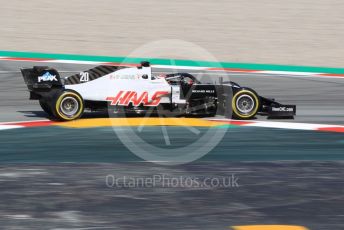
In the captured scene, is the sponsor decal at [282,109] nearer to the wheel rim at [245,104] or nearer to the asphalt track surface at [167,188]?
the wheel rim at [245,104]

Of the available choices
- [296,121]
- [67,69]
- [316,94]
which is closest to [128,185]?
[296,121]

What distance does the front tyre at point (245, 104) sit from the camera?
607 inches

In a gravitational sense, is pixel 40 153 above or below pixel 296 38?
below

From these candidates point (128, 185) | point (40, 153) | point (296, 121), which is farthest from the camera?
point (296, 121)

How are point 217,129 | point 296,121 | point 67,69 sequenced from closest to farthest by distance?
1. point 217,129
2. point 296,121
3. point 67,69

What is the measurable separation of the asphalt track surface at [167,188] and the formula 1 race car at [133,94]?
983 millimetres

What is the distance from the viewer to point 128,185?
9.30 metres

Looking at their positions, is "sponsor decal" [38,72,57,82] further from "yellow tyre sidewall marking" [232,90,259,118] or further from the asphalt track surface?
"yellow tyre sidewall marking" [232,90,259,118]

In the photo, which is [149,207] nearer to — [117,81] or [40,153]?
[40,153]

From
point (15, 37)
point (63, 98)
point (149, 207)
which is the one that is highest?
point (15, 37)

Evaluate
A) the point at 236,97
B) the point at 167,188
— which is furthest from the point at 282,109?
the point at 167,188

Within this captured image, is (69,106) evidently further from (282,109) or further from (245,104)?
(282,109)

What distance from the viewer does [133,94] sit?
15.1 meters

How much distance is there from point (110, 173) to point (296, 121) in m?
6.66
